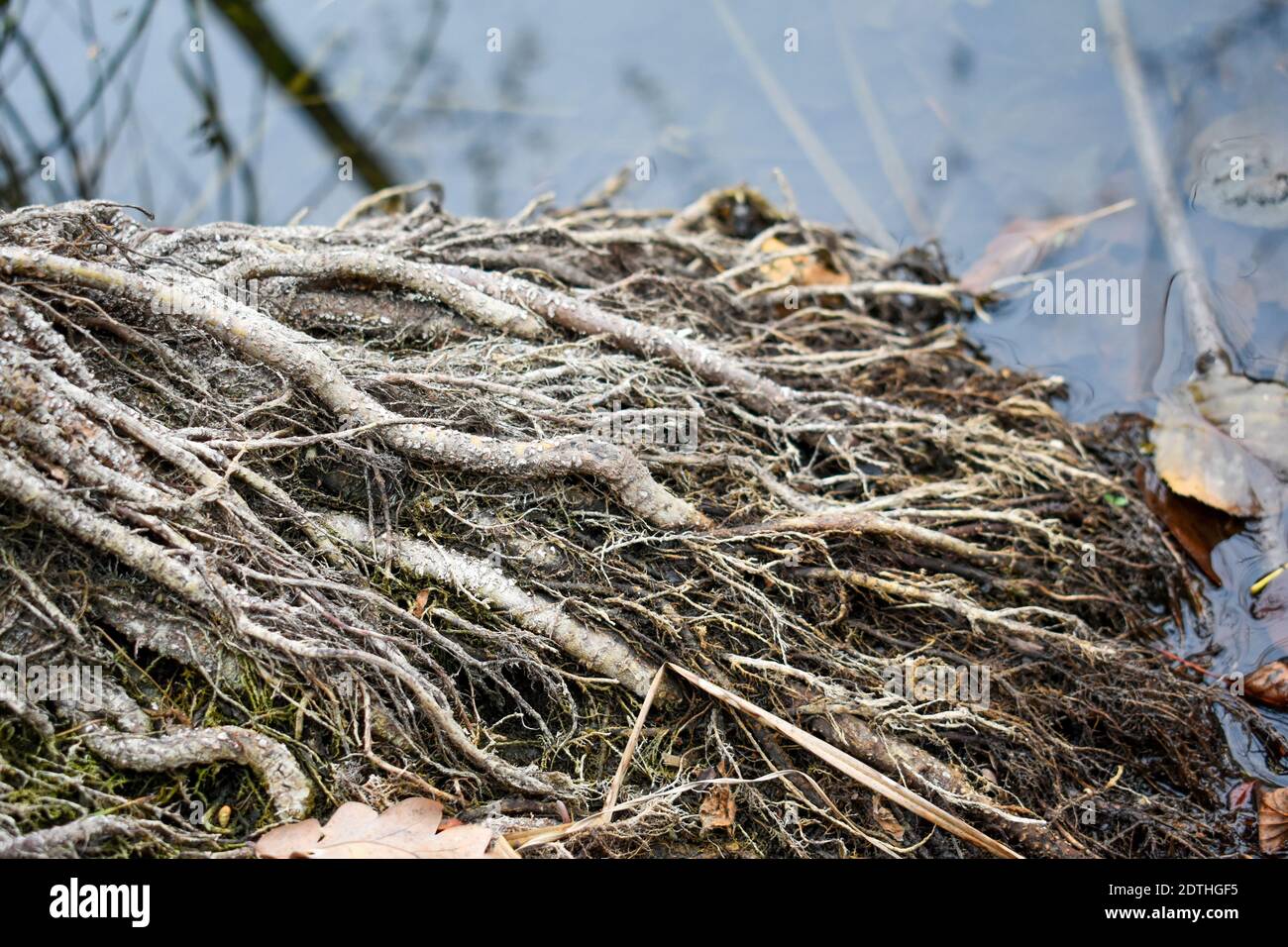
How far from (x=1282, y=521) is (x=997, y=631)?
1.20 metres

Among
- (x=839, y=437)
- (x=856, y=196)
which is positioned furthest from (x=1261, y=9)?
(x=839, y=437)

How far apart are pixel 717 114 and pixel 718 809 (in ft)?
12.1

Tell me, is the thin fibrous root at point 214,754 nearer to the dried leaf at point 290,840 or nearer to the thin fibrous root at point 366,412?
the dried leaf at point 290,840

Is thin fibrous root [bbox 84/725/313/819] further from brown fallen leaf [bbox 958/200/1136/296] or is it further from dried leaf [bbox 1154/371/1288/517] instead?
brown fallen leaf [bbox 958/200/1136/296]

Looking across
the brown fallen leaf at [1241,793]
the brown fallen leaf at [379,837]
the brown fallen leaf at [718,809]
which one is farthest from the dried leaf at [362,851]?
the brown fallen leaf at [1241,793]

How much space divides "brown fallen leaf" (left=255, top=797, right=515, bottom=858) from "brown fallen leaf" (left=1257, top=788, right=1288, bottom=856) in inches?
78.4

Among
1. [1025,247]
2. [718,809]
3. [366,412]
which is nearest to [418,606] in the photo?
[366,412]

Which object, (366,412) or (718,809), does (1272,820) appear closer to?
(718,809)

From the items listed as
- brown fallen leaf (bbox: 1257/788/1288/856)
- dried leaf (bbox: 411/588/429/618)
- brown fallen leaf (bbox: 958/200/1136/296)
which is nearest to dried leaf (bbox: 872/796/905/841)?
brown fallen leaf (bbox: 1257/788/1288/856)

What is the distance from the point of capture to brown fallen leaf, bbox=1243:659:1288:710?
2.71 metres

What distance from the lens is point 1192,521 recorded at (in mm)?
3129

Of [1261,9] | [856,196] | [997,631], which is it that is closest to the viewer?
[997,631]

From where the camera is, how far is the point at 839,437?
295cm
